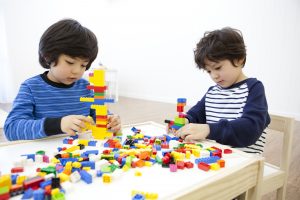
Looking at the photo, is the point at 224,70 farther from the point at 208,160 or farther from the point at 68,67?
the point at 68,67

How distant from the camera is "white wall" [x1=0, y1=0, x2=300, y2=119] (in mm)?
3050

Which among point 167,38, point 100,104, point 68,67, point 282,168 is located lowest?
point 282,168

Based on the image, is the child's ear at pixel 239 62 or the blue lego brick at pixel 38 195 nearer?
the blue lego brick at pixel 38 195

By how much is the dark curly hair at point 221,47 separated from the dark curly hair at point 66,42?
0.44 metres

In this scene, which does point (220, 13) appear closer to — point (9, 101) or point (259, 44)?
point (259, 44)

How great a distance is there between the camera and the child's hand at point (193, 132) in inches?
30.9

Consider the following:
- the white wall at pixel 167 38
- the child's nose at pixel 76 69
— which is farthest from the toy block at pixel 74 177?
the white wall at pixel 167 38

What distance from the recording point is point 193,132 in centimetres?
79

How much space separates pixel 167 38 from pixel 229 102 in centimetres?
335

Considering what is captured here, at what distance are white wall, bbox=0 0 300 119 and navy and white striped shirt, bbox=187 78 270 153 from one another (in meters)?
2.39

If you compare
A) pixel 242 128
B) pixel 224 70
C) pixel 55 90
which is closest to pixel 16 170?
pixel 55 90

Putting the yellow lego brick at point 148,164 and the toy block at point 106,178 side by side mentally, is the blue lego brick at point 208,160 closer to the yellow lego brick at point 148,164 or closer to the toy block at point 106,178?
the yellow lego brick at point 148,164

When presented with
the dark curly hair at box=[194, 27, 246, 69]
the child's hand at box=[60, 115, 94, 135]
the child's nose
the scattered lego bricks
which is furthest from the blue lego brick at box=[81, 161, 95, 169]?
the dark curly hair at box=[194, 27, 246, 69]

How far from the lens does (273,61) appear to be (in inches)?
123
